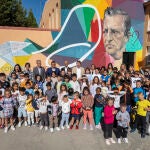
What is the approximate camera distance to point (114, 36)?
14.5m

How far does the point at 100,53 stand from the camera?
1435cm

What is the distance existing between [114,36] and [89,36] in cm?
169

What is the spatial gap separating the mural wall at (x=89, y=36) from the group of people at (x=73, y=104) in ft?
15.9

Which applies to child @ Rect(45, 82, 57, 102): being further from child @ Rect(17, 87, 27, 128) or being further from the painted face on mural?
the painted face on mural

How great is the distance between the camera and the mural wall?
44.5 feet

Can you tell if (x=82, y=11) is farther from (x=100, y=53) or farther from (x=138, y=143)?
(x=138, y=143)

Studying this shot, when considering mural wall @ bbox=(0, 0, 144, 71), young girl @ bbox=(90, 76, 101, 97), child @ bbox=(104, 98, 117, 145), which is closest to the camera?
child @ bbox=(104, 98, 117, 145)

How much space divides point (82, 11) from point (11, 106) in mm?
8697

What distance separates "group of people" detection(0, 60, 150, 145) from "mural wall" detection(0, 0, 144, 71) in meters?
4.86

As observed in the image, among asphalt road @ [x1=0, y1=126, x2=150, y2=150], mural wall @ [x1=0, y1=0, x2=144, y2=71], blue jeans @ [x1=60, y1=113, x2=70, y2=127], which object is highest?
mural wall @ [x1=0, y1=0, x2=144, y2=71]

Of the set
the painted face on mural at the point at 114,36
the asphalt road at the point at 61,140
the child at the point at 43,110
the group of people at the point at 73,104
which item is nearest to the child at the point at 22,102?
the group of people at the point at 73,104

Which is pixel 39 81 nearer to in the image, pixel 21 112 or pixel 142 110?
pixel 21 112

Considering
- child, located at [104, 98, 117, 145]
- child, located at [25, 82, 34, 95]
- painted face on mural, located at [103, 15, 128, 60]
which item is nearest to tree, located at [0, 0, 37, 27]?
painted face on mural, located at [103, 15, 128, 60]

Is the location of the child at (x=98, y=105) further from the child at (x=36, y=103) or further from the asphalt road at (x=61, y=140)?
the child at (x=36, y=103)
